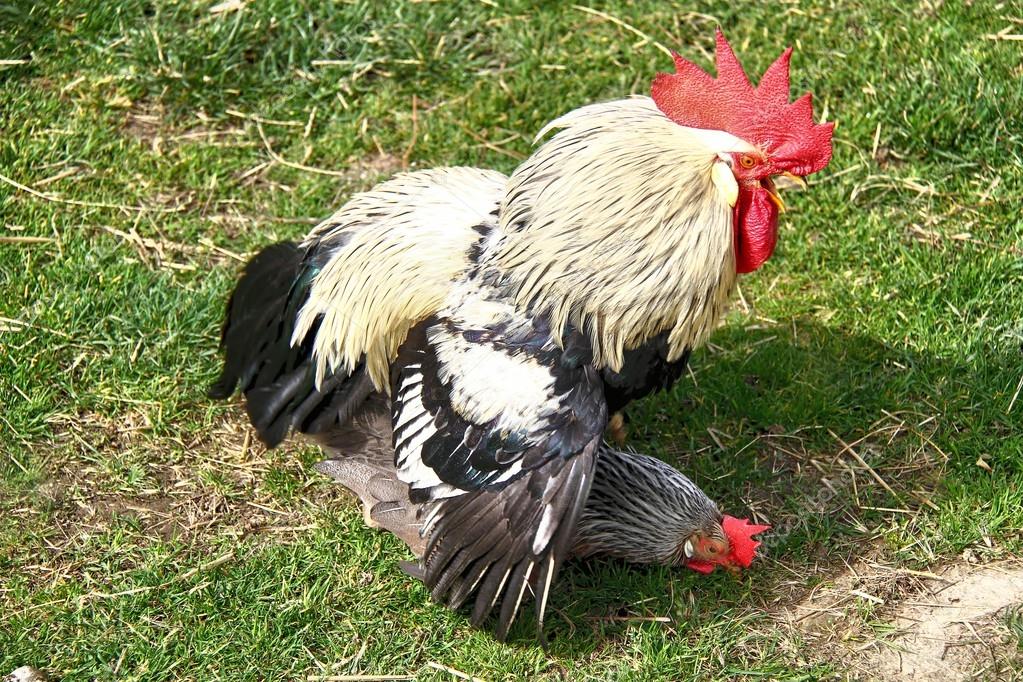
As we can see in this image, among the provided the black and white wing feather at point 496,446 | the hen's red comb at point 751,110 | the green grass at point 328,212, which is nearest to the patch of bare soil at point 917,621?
the green grass at point 328,212

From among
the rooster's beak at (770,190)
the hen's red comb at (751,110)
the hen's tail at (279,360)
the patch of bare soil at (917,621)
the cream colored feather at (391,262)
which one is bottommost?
the patch of bare soil at (917,621)

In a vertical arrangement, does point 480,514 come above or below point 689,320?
below

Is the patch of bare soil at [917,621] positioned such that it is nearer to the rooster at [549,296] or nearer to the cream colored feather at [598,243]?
the rooster at [549,296]

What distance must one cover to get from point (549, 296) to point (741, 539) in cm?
117

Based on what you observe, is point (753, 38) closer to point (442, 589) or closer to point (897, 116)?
point (897, 116)

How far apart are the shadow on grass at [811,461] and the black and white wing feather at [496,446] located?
1.49 ft

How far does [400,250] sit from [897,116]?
275 centimetres

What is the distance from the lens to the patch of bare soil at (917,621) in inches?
149

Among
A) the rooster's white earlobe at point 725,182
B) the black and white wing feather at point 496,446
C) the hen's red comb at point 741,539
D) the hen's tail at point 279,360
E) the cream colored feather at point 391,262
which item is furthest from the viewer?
the hen's tail at point 279,360

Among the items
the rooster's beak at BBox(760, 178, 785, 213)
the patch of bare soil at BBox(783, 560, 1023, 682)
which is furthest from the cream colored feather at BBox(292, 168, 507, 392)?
the patch of bare soil at BBox(783, 560, 1023, 682)

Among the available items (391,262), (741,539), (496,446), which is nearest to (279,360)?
(391,262)

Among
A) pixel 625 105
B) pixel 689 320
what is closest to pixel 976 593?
pixel 689 320

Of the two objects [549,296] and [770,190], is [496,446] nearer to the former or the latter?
[549,296]

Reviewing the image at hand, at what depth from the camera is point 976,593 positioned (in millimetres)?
3971
